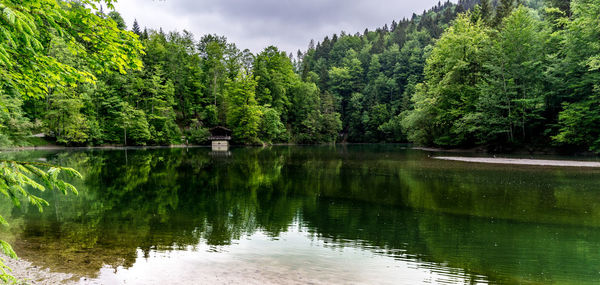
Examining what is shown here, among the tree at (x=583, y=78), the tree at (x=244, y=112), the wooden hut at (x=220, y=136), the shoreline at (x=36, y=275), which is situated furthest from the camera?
the tree at (x=244, y=112)

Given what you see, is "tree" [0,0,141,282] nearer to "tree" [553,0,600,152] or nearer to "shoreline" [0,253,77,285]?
"shoreline" [0,253,77,285]

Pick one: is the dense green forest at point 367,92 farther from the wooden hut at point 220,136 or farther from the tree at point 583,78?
the wooden hut at point 220,136

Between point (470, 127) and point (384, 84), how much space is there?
5500cm

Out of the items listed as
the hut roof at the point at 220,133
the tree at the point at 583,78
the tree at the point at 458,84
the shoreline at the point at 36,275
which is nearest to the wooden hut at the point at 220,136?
the hut roof at the point at 220,133

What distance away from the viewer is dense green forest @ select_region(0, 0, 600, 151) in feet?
95.4

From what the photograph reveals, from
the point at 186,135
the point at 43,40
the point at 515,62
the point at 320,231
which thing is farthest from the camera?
the point at 186,135

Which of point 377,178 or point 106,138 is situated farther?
point 106,138

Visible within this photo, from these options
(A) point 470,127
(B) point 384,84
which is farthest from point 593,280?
(B) point 384,84

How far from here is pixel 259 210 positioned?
34.3ft

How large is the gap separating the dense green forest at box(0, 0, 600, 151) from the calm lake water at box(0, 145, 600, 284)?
11.3 ft

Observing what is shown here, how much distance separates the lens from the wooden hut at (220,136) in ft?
188

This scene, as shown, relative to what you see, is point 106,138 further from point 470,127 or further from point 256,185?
point 470,127

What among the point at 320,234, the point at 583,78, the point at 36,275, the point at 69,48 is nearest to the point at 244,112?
the point at 583,78

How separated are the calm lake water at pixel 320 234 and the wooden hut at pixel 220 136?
142 ft
